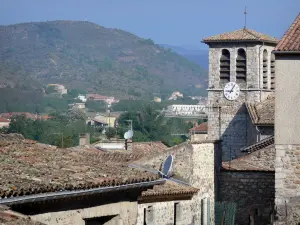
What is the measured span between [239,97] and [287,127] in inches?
1298

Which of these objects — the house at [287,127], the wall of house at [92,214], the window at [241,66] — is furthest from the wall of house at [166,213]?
the window at [241,66]

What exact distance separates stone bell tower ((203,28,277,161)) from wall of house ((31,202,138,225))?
42.3 meters

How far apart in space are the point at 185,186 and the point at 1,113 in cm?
10537

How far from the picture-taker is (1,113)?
128 metres

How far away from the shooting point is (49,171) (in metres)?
12.6

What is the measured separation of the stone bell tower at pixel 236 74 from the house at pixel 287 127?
3136cm

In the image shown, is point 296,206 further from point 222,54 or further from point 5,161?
point 222,54

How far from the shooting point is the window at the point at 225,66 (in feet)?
187

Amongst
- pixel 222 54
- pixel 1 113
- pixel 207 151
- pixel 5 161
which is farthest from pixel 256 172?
pixel 1 113

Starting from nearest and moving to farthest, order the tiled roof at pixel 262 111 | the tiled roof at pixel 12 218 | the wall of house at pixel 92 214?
the tiled roof at pixel 12 218
the wall of house at pixel 92 214
the tiled roof at pixel 262 111

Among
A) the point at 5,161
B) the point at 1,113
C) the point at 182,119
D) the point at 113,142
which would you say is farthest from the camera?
the point at 182,119

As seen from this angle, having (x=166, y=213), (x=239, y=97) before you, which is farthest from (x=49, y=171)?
(x=239, y=97)

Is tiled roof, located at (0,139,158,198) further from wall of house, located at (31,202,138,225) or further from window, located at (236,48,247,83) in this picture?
window, located at (236,48,247,83)

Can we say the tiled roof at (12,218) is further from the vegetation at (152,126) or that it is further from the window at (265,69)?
the vegetation at (152,126)
